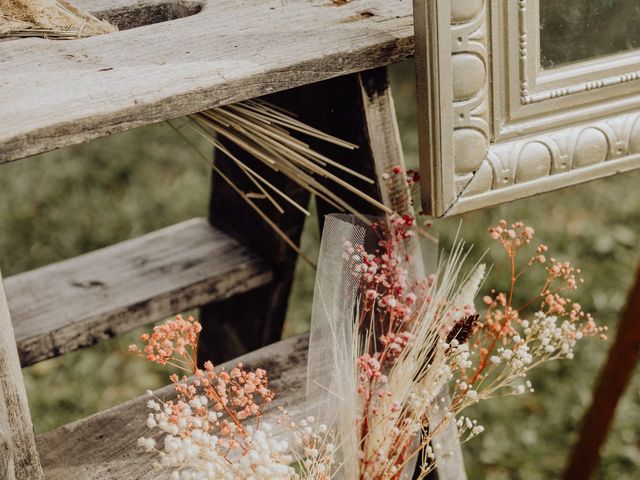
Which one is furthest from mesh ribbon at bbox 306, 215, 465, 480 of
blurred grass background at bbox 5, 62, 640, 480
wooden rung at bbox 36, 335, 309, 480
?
blurred grass background at bbox 5, 62, 640, 480

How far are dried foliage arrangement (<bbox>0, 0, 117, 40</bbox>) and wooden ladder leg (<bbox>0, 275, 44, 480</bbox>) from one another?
1.26 ft

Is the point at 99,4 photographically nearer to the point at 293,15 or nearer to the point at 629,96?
the point at 293,15

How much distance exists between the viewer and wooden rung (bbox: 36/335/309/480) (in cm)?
117

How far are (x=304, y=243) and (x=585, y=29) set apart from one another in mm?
1782

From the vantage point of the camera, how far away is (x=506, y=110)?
116 cm

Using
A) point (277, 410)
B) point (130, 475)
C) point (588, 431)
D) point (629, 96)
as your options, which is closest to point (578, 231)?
point (588, 431)

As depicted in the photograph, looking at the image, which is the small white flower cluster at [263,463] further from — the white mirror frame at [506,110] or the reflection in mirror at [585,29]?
the reflection in mirror at [585,29]

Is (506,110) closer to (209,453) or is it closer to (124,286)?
(209,453)

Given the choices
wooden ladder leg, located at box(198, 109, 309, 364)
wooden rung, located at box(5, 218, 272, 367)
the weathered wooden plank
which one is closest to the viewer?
the weathered wooden plank

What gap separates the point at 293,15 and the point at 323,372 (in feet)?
1.69

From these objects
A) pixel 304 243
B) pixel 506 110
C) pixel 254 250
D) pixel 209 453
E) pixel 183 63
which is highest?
pixel 183 63

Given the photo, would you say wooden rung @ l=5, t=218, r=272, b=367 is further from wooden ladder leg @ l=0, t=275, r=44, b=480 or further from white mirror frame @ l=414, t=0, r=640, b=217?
white mirror frame @ l=414, t=0, r=640, b=217

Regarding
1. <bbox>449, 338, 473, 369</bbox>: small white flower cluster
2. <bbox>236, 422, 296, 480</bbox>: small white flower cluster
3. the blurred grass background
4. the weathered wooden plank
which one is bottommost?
the blurred grass background

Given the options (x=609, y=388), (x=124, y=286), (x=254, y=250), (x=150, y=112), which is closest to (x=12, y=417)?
(x=150, y=112)
